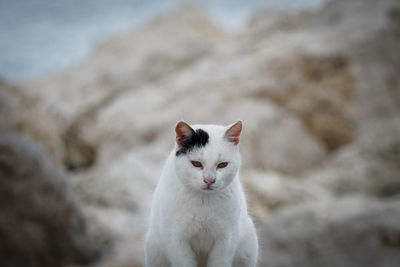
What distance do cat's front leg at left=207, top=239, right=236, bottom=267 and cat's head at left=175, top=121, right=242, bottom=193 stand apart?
34cm

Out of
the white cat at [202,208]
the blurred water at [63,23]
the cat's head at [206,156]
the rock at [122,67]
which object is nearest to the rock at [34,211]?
the white cat at [202,208]

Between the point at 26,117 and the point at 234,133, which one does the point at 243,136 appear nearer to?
the point at 26,117

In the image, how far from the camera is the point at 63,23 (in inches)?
1090

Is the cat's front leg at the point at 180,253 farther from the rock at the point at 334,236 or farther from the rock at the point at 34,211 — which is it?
the rock at the point at 34,211

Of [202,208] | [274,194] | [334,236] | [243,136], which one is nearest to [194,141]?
[202,208]

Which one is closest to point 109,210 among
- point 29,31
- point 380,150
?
point 380,150

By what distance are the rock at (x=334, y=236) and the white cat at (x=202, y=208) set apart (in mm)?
2050

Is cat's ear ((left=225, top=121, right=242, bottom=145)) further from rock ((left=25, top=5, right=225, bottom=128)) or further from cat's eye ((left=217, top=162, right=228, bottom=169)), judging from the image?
rock ((left=25, top=5, right=225, bottom=128))

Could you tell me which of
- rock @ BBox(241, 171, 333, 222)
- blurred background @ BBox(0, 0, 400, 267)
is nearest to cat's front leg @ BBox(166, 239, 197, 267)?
blurred background @ BBox(0, 0, 400, 267)

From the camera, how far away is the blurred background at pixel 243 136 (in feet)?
17.5

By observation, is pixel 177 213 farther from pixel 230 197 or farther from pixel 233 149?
pixel 233 149

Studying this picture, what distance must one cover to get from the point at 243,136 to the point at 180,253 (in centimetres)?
556

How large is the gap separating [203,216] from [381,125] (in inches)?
271

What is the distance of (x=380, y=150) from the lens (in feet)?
27.4
